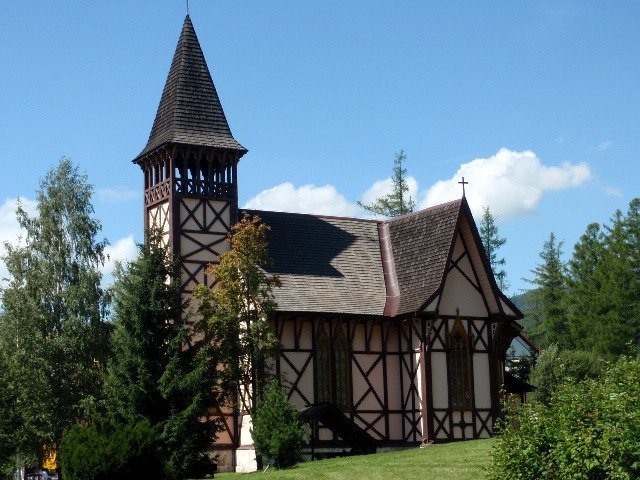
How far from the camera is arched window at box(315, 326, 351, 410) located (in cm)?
4225

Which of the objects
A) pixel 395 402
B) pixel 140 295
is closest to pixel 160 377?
pixel 140 295

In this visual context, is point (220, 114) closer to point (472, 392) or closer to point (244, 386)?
point (244, 386)

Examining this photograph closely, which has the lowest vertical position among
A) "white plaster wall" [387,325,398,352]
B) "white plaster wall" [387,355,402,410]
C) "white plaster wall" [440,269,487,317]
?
"white plaster wall" [387,355,402,410]

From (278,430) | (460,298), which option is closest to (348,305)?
(460,298)

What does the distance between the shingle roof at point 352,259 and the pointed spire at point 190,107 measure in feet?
12.6

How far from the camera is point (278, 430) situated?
34.6 meters

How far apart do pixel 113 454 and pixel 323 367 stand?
14.3m

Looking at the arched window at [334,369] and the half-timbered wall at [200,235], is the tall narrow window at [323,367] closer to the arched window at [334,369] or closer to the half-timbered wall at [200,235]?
the arched window at [334,369]

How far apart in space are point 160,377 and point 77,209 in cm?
1310

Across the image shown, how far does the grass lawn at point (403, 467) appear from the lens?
28688mm

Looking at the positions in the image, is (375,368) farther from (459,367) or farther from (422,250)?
(422,250)

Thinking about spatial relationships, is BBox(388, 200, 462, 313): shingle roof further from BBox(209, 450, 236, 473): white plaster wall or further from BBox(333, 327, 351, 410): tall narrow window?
BBox(209, 450, 236, 473): white plaster wall

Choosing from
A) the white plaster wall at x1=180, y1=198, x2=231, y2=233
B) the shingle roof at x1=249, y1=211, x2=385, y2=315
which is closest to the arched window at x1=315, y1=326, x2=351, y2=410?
the shingle roof at x1=249, y1=211, x2=385, y2=315

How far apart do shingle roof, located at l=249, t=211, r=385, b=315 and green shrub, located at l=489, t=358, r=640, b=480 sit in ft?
70.5
